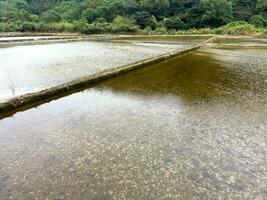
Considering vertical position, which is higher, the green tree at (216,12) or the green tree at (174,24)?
the green tree at (216,12)

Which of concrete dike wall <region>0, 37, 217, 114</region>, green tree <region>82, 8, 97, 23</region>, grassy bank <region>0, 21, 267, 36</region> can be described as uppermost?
green tree <region>82, 8, 97, 23</region>

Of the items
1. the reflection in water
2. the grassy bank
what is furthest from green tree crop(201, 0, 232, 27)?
the reflection in water

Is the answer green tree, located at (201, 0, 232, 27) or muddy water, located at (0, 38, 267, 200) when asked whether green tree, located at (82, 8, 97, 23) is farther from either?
muddy water, located at (0, 38, 267, 200)

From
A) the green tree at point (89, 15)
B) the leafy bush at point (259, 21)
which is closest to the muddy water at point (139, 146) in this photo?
the leafy bush at point (259, 21)

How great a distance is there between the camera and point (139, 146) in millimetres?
6141

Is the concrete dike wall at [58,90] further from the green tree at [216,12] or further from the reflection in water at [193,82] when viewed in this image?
the green tree at [216,12]

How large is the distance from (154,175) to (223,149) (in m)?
1.93

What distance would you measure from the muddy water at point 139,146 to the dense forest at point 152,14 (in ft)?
170

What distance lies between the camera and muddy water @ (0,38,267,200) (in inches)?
181

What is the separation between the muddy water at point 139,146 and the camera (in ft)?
15.1

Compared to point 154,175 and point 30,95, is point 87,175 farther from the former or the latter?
point 30,95

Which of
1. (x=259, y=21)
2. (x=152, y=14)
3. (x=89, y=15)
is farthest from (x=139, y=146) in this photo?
(x=152, y=14)

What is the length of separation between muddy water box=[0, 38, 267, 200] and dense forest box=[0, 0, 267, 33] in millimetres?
51821

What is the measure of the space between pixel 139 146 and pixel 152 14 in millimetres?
83170
